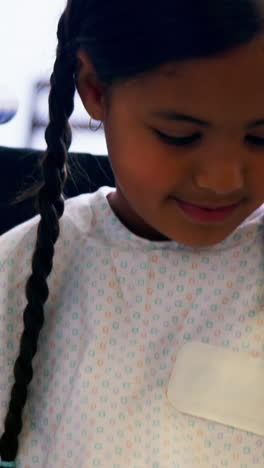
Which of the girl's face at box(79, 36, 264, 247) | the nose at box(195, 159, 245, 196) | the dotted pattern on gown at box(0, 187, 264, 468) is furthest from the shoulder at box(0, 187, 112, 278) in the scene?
the nose at box(195, 159, 245, 196)

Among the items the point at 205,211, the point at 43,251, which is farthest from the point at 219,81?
the point at 43,251

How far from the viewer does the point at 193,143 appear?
26.2 inches

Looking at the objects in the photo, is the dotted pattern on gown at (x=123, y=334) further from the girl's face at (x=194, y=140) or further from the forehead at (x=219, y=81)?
the forehead at (x=219, y=81)

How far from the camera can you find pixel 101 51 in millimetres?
693

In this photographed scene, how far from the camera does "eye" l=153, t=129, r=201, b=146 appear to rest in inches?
26.1

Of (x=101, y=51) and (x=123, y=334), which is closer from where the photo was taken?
(x=101, y=51)

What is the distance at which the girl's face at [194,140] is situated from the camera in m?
0.62

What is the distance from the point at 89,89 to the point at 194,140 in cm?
17

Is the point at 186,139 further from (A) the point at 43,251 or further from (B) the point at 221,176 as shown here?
(A) the point at 43,251

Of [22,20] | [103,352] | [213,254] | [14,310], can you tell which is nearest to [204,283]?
[213,254]

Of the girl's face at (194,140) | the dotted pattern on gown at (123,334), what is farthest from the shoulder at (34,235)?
the girl's face at (194,140)

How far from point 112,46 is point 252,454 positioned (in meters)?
0.50

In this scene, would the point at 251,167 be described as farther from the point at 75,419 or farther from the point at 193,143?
the point at 75,419

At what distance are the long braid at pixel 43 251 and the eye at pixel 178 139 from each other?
0.17 m
